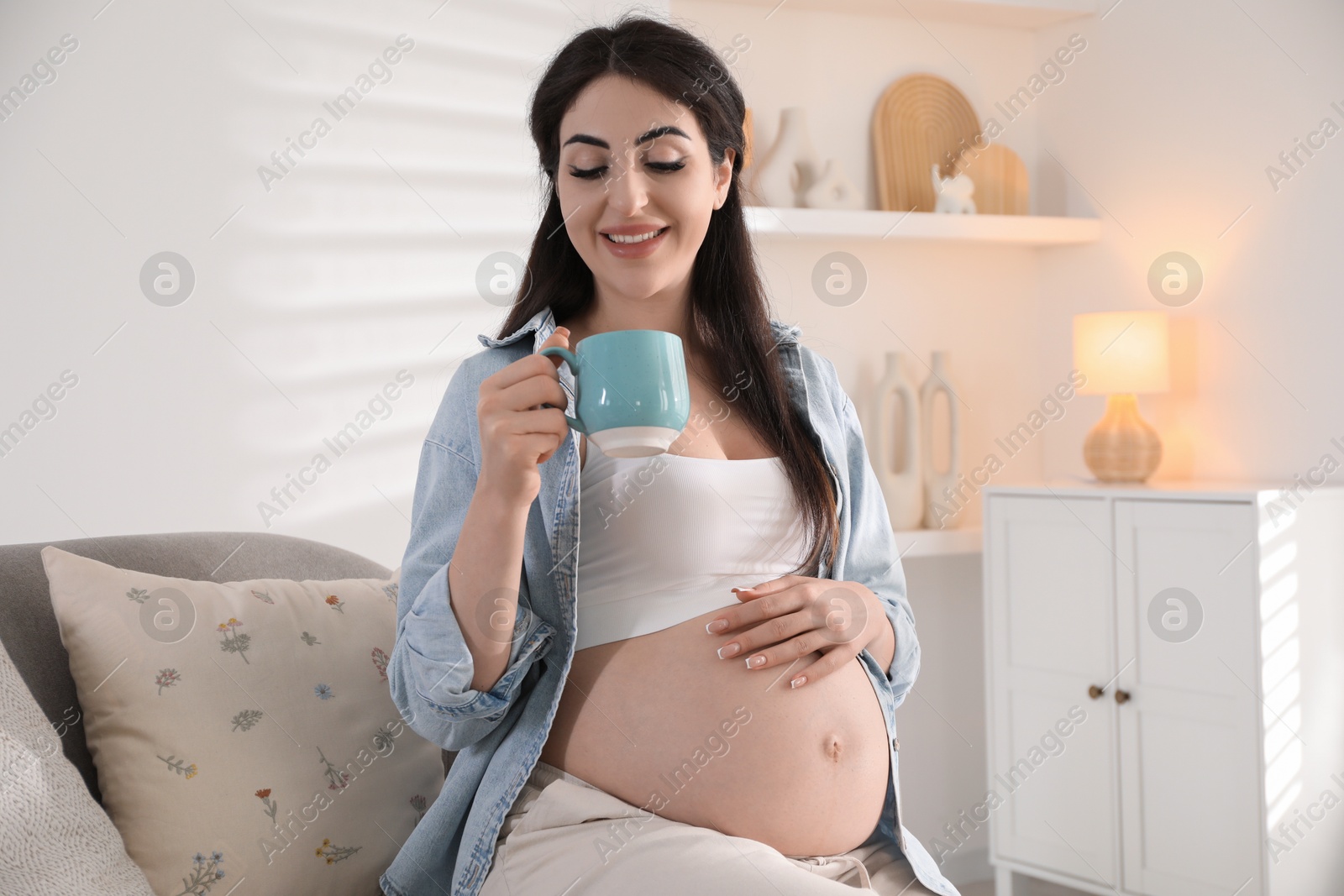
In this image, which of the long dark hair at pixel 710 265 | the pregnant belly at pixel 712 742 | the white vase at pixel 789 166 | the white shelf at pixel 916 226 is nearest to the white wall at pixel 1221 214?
the white shelf at pixel 916 226

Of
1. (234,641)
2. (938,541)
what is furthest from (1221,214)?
(234,641)

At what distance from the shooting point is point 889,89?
3.22m

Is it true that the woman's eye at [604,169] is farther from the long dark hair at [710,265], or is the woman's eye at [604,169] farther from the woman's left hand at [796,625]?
the woman's left hand at [796,625]

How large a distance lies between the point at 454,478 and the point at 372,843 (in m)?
0.48

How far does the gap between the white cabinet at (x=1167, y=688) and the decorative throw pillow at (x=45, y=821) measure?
2.15m

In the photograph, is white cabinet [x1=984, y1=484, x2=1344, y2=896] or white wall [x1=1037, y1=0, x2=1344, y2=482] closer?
white cabinet [x1=984, y1=484, x2=1344, y2=896]

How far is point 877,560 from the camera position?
1430 millimetres

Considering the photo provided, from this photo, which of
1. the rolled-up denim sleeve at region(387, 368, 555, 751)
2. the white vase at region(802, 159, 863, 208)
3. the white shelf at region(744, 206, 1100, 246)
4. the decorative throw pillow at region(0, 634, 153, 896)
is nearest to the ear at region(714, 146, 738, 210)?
the rolled-up denim sleeve at region(387, 368, 555, 751)

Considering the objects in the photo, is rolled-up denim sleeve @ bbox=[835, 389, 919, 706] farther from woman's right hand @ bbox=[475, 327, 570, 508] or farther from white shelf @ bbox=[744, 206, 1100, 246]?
white shelf @ bbox=[744, 206, 1100, 246]

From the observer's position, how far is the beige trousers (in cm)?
100

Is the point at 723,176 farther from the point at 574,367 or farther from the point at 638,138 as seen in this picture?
the point at 574,367

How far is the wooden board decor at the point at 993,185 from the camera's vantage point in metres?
3.23

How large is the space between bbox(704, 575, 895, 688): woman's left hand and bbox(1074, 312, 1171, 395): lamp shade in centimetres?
181

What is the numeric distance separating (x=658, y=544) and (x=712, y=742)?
0.23m
